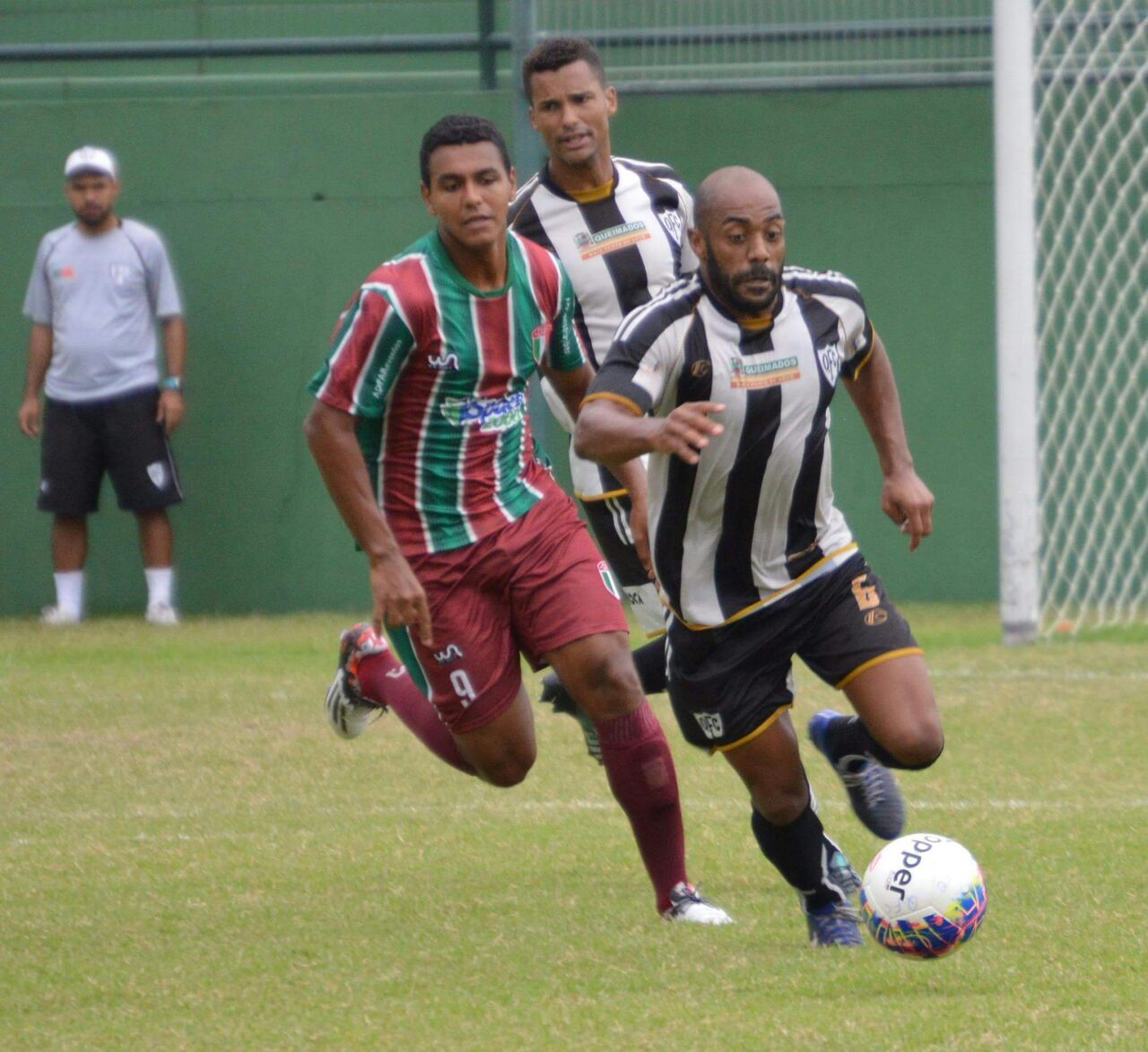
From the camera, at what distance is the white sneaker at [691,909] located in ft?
16.5

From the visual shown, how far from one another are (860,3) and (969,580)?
3.30 m

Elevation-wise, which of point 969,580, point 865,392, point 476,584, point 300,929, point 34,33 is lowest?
point 969,580

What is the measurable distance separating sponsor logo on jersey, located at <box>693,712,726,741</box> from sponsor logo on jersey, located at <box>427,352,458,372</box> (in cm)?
109

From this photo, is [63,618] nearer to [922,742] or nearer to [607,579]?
[607,579]

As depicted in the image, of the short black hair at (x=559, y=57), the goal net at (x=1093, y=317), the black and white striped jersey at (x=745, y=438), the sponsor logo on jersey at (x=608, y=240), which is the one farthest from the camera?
the goal net at (x=1093, y=317)

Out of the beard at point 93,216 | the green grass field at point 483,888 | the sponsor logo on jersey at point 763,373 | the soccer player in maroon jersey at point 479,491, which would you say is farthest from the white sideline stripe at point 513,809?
the beard at point 93,216

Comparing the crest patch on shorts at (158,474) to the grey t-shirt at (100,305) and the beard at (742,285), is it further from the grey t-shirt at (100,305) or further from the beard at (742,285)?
the beard at (742,285)

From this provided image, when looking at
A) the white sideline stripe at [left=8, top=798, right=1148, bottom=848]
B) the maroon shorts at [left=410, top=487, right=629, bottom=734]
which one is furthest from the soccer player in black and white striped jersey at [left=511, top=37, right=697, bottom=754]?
the maroon shorts at [left=410, top=487, right=629, bottom=734]

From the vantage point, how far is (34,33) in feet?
43.7

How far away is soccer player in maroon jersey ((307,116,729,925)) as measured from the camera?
507 centimetres

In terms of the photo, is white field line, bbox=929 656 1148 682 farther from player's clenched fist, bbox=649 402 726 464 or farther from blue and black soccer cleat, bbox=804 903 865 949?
player's clenched fist, bbox=649 402 726 464

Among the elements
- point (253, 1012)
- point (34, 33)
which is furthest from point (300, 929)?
point (34, 33)

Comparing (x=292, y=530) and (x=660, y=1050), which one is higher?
(x=660, y=1050)

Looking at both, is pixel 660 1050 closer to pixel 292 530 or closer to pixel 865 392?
pixel 865 392
